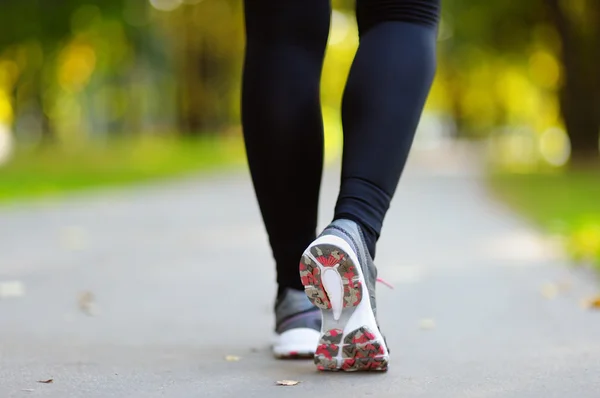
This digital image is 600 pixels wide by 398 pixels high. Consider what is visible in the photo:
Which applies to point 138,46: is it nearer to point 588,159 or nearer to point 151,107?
point 588,159

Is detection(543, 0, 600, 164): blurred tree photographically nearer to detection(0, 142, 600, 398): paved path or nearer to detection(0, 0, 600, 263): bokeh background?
detection(0, 0, 600, 263): bokeh background

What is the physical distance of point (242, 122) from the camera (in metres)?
2.67

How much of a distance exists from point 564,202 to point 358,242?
307 inches

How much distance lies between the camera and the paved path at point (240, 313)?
2.28 m

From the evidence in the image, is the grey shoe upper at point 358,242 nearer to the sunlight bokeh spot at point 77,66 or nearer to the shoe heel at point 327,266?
the shoe heel at point 327,266

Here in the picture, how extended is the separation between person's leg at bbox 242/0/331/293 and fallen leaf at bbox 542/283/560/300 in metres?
1.68

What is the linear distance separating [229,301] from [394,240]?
2851 millimetres

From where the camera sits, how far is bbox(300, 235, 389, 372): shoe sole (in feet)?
7.15

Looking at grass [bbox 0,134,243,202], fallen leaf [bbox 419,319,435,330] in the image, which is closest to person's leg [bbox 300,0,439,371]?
fallen leaf [bbox 419,319,435,330]

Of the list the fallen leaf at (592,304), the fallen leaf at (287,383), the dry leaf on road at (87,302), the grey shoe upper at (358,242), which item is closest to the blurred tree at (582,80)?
the fallen leaf at (592,304)

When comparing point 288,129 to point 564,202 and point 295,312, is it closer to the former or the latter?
point 295,312

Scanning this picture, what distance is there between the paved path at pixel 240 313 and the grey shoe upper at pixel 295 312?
0.10 metres

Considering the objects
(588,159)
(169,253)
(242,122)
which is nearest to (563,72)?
(588,159)

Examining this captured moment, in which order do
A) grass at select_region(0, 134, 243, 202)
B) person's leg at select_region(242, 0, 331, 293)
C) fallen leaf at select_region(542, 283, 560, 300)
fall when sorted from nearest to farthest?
person's leg at select_region(242, 0, 331, 293) → fallen leaf at select_region(542, 283, 560, 300) → grass at select_region(0, 134, 243, 202)
